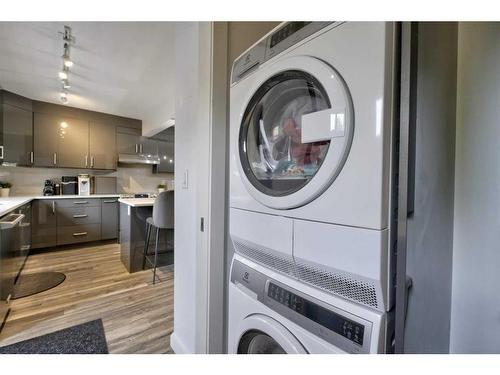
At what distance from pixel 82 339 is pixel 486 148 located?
234cm

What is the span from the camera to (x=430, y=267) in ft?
2.50

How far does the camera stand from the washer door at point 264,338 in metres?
0.70

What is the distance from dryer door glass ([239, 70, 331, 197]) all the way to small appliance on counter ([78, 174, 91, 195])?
381 centimetres

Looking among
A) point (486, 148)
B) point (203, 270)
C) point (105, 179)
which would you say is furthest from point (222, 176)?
point (105, 179)

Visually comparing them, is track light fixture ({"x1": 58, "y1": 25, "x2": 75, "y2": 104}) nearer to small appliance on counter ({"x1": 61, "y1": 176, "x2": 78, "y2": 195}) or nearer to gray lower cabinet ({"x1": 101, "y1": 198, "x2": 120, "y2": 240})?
small appliance on counter ({"x1": 61, "y1": 176, "x2": 78, "y2": 195})

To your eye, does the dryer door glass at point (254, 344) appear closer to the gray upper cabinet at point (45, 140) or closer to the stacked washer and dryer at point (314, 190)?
the stacked washer and dryer at point (314, 190)

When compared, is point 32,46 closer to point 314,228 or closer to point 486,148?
point 314,228

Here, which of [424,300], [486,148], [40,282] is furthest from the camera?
[40,282]

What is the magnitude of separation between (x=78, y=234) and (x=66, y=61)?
238cm

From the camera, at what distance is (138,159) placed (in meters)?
4.09

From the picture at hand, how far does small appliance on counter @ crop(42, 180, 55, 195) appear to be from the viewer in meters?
3.52

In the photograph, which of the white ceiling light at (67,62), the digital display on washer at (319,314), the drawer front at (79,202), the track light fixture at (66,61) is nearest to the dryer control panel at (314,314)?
the digital display on washer at (319,314)

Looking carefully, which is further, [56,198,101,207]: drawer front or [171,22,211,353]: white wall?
[56,198,101,207]: drawer front

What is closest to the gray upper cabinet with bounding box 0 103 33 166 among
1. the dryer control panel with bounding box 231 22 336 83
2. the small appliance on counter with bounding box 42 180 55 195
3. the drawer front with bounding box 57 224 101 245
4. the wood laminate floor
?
the small appliance on counter with bounding box 42 180 55 195
